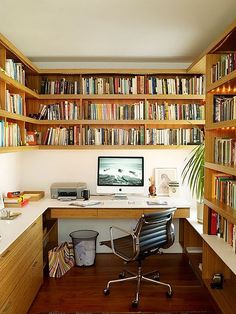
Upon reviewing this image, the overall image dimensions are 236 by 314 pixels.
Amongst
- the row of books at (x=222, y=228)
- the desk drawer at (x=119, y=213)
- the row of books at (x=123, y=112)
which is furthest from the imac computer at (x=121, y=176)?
the row of books at (x=222, y=228)

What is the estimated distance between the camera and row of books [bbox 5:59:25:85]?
2.94 meters

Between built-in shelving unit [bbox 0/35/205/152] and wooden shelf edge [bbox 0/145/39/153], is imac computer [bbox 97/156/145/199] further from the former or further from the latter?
wooden shelf edge [bbox 0/145/39/153]

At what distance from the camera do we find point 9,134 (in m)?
3.00

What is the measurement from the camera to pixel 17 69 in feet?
10.5

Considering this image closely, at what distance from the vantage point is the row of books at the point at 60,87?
396cm

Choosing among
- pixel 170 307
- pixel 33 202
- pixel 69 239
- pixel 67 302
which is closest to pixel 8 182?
pixel 33 202

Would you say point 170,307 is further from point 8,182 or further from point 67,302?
point 8,182

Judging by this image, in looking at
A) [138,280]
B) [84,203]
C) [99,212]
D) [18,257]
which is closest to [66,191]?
[84,203]

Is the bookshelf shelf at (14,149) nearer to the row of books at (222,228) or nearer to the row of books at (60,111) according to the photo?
the row of books at (60,111)

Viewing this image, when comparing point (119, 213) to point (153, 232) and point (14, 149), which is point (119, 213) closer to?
point (153, 232)

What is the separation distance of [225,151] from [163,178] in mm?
1502

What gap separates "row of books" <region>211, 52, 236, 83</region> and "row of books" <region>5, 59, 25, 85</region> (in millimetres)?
1911

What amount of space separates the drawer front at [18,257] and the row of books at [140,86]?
71.6 inches

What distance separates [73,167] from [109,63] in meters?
1.46
